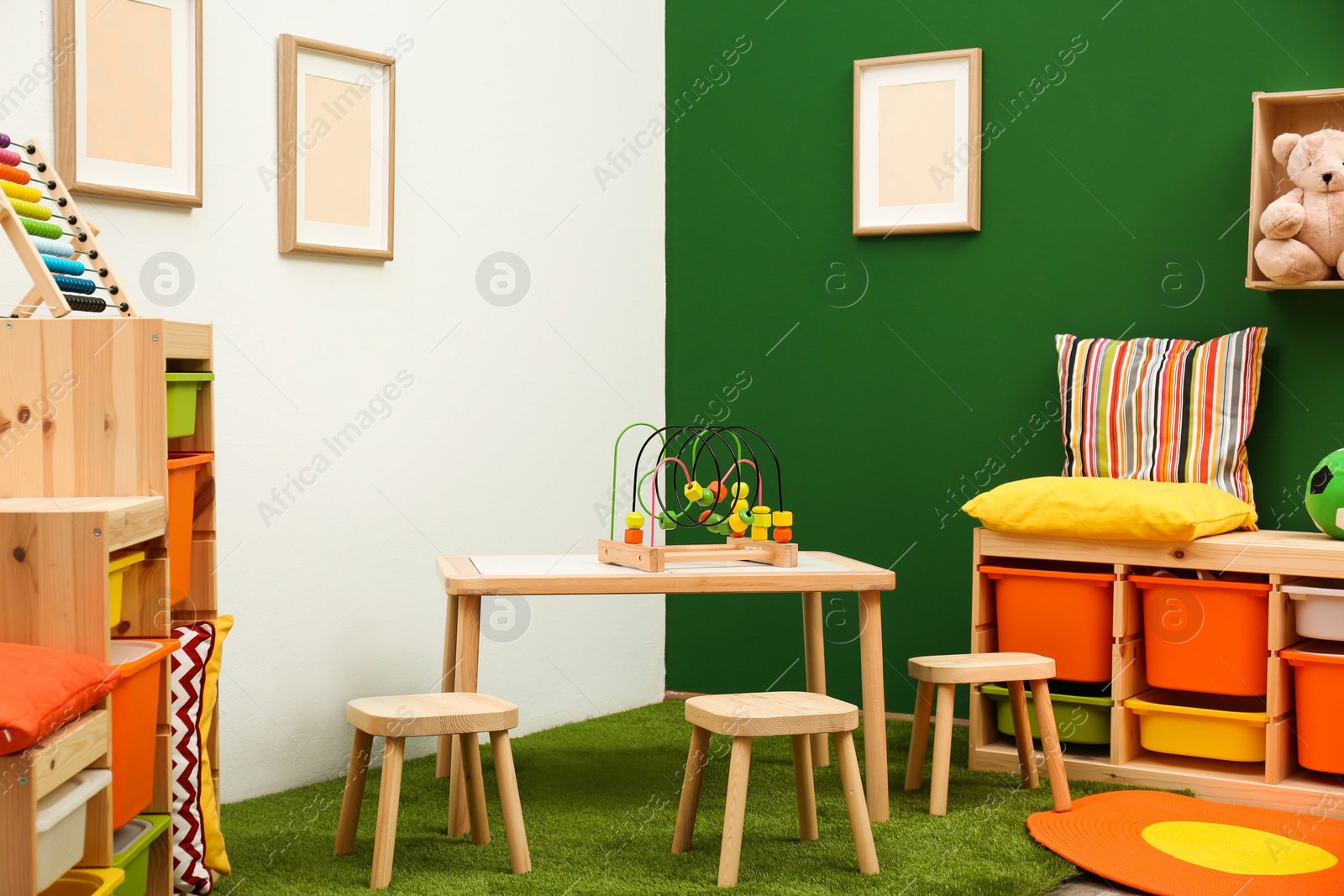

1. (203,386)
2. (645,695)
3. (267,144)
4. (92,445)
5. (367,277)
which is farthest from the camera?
(645,695)

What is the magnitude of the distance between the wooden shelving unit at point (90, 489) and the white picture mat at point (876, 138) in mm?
2210

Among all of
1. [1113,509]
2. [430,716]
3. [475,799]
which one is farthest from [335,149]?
[1113,509]

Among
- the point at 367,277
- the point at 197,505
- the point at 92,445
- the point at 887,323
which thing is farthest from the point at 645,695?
the point at 92,445

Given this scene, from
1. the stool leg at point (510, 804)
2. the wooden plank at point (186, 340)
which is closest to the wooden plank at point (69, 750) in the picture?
the wooden plank at point (186, 340)

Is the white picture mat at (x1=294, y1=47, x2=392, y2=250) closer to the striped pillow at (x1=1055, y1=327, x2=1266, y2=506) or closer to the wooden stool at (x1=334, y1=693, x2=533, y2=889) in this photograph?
the wooden stool at (x1=334, y1=693, x2=533, y2=889)

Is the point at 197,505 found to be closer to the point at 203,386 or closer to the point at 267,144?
the point at 203,386

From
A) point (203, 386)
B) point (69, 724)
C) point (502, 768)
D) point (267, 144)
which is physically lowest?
point (502, 768)

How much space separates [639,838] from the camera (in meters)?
2.75

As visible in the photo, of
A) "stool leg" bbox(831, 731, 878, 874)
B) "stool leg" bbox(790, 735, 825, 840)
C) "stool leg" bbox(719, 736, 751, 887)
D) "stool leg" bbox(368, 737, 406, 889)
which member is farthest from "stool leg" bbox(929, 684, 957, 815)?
"stool leg" bbox(368, 737, 406, 889)

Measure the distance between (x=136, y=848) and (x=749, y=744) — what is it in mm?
1102

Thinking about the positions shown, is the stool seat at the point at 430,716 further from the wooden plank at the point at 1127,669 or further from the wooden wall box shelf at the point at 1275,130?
the wooden wall box shelf at the point at 1275,130

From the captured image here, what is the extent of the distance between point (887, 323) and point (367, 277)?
1.58 meters

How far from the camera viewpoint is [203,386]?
2.39 meters

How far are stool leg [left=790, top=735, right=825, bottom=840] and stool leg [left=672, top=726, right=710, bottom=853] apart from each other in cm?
20
